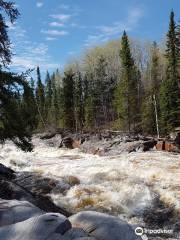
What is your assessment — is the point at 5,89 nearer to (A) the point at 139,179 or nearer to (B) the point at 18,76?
(B) the point at 18,76

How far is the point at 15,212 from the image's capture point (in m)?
7.11

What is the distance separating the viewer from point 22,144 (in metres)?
13.3

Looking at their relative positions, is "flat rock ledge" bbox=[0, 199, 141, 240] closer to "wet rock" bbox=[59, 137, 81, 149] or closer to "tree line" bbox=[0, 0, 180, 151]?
"tree line" bbox=[0, 0, 180, 151]

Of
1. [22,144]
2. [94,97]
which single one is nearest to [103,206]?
[22,144]

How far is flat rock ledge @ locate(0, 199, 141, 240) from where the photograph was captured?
5895 mm

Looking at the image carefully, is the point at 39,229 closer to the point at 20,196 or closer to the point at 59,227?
the point at 59,227

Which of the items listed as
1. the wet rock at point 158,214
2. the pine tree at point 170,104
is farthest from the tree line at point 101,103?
the wet rock at point 158,214

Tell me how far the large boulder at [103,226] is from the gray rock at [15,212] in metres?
0.82

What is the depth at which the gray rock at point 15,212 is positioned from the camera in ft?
22.5

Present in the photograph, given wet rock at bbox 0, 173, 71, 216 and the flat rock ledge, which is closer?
the flat rock ledge

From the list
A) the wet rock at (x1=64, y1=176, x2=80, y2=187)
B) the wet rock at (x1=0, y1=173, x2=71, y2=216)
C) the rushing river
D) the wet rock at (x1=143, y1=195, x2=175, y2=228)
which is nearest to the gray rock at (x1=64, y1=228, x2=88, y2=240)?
the wet rock at (x1=0, y1=173, x2=71, y2=216)

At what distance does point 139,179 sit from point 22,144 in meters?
6.64

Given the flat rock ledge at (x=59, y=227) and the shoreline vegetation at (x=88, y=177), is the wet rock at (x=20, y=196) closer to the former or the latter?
the shoreline vegetation at (x=88, y=177)

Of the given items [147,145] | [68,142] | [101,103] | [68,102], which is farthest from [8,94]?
[101,103]
